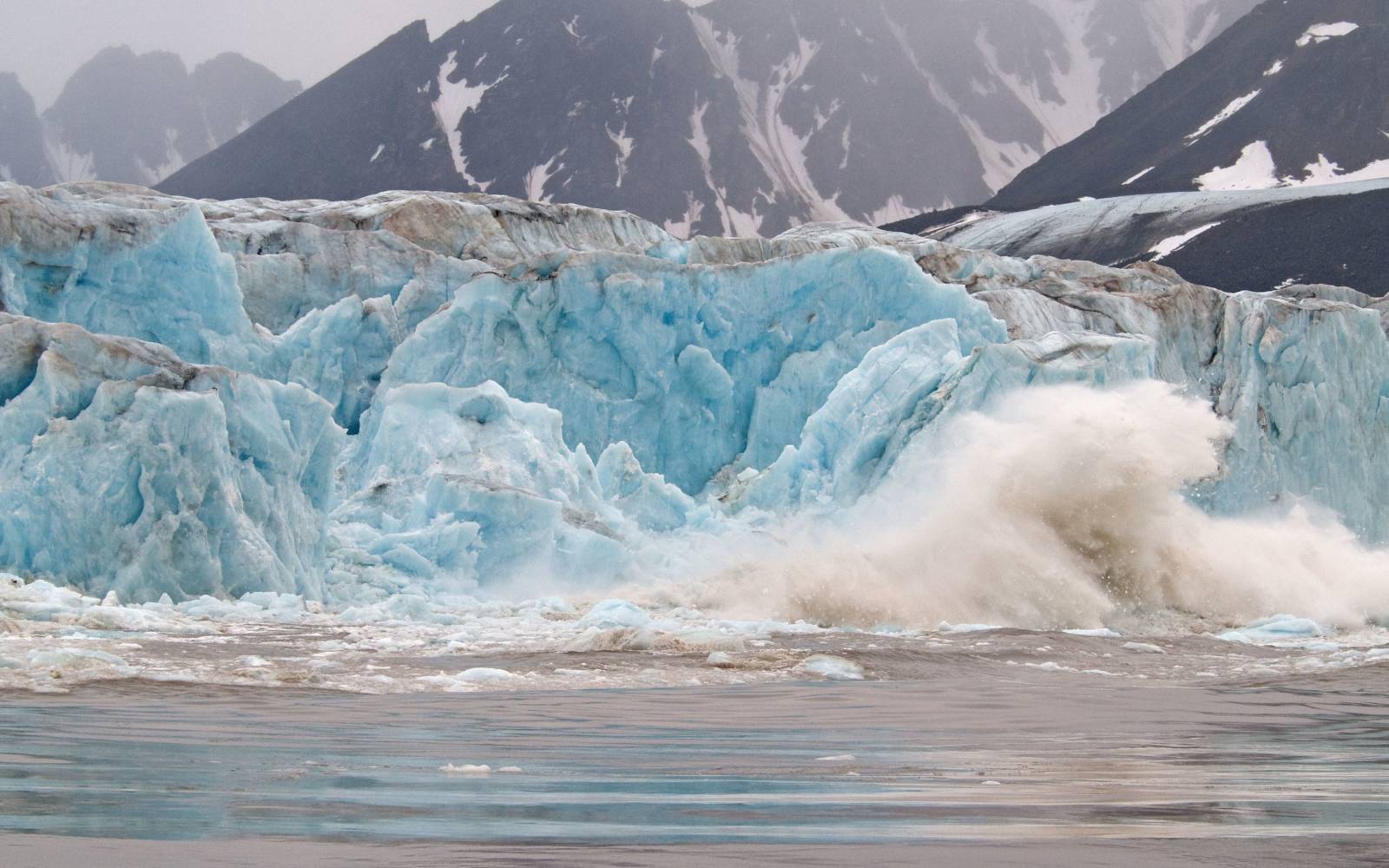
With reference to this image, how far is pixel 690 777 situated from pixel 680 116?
313 feet

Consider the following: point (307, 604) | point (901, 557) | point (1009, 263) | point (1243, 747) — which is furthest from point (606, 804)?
point (1009, 263)

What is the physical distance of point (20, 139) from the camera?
106812mm

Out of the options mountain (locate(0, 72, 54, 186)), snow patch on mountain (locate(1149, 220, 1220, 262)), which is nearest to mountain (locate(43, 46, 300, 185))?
mountain (locate(0, 72, 54, 186))

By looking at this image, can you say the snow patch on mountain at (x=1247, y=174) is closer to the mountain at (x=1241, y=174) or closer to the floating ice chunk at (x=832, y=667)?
the mountain at (x=1241, y=174)

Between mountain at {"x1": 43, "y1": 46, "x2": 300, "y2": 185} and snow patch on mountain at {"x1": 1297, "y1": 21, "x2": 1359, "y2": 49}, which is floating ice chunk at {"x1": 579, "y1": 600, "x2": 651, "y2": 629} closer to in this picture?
snow patch on mountain at {"x1": 1297, "y1": 21, "x2": 1359, "y2": 49}

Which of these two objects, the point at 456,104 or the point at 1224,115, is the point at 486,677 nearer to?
the point at 1224,115

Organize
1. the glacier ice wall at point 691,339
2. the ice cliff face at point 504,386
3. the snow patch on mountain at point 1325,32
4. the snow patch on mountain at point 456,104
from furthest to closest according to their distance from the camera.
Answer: the snow patch on mountain at point 456,104 → the snow patch on mountain at point 1325,32 → the glacier ice wall at point 691,339 → the ice cliff face at point 504,386

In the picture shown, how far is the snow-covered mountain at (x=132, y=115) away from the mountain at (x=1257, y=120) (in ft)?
201

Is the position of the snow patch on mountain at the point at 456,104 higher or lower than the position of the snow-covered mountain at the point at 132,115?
lower

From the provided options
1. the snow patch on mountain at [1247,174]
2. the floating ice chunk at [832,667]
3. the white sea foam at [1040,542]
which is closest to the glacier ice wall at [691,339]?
the white sea foam at [1040,542]

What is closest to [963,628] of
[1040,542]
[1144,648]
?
[1144,648]

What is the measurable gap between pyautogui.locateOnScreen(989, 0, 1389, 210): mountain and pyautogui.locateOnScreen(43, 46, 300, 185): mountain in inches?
2400

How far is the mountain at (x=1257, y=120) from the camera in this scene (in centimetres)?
8644

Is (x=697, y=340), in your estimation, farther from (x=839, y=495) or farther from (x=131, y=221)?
(x=131, y=221)
